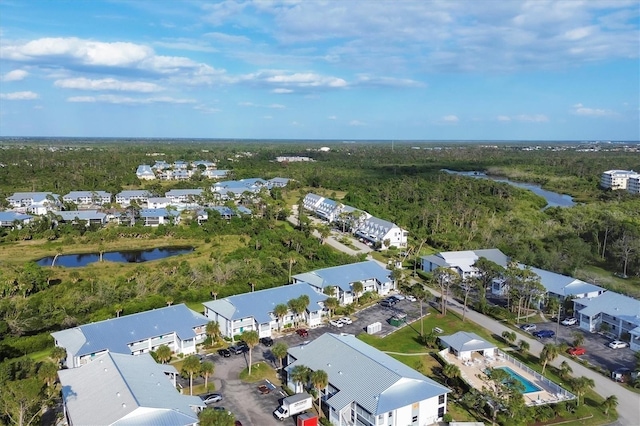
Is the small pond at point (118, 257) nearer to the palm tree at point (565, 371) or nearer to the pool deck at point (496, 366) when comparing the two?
the pool deck at point (496, 366)

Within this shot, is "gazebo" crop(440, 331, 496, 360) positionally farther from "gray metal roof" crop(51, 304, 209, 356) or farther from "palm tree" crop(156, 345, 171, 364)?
"palm tree" crop(156, 345, 171, 364)

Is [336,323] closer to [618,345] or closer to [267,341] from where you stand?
[267,341]

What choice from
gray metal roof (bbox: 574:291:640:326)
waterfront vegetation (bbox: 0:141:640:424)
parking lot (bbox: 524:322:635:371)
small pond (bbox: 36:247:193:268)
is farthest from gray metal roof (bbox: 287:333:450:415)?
small pond (bbox: 36:247:193:268)

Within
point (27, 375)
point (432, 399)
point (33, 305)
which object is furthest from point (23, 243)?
point (432, 399)

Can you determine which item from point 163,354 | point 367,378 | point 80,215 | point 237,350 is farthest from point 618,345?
point 80,215

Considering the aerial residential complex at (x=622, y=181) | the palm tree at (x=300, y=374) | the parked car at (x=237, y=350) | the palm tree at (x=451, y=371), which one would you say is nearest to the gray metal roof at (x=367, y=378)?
the palm tree at (x=300, y=374)
